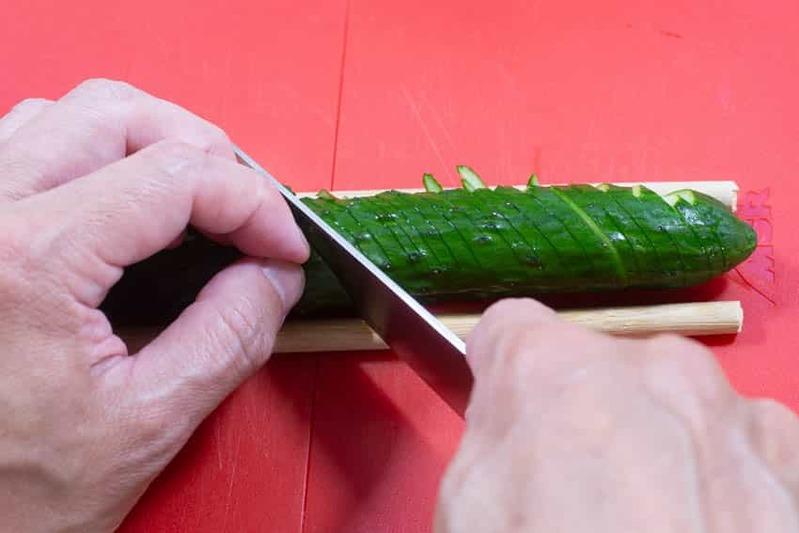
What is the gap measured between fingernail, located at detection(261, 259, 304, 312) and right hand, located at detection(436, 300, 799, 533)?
721 millimetres

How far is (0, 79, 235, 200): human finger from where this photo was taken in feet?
4.53

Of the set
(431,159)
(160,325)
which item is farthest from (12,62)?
(431,159)

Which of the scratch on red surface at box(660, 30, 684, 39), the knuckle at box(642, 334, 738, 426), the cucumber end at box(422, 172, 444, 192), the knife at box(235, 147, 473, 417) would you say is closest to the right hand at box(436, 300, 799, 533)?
the knuckle at box(642, 334, 738, 426)

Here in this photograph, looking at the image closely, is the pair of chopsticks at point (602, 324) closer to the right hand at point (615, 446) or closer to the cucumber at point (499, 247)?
the cucumber at point (499, 247)

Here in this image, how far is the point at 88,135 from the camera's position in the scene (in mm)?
1458

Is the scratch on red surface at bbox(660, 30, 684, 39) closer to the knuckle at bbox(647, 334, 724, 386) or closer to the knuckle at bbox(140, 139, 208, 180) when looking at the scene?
the knuckle at bbox(140, 139, 208, 180)

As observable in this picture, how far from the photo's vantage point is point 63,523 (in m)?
1.32

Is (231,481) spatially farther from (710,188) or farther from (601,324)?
(710,188)

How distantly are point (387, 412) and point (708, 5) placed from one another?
1.54m

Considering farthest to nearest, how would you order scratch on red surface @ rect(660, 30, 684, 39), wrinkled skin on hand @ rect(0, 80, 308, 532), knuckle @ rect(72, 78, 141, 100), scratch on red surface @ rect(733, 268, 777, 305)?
scratch on red surface @ rect(660, 30, 684, 39) < scratch on red surface @ rect(733, 268, 777, 305) < knuckle @ rect(72, 78, 141, 100) < wrinkled skin on hand @ rect(0, 80, 308, 532)

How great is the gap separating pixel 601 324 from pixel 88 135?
1.18 meters

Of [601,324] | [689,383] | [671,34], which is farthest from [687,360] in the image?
[671,34]

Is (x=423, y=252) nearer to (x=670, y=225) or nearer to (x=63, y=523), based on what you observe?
(x=670, y=225)

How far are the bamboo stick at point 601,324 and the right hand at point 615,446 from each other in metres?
0.97
